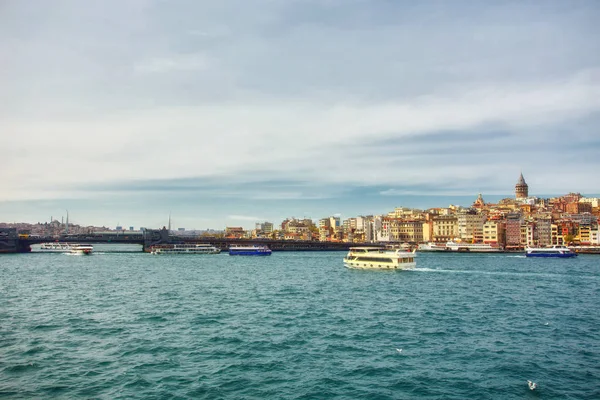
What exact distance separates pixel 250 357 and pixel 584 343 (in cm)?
1823

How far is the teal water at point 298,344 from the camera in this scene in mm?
19109

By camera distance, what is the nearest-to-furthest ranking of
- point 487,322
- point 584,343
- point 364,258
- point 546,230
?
point 584,343 < point 487,322 < point 364,258 < point 546,230

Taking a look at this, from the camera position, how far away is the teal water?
19109 mm

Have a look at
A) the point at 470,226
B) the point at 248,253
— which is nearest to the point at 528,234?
the point at 470,226

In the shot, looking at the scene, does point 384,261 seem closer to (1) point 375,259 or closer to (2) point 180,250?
(1) point 375,259

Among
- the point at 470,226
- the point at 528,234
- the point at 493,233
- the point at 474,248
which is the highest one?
the point at 470,226

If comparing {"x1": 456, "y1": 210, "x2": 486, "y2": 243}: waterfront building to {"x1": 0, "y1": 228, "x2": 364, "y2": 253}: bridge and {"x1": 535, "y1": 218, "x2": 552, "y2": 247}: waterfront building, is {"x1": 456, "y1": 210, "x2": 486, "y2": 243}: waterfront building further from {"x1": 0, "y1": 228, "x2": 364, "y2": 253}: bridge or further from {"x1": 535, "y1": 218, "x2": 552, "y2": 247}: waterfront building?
{"x1": 0, "y1": 228, "x2": 364, "y2": 253}: bridge

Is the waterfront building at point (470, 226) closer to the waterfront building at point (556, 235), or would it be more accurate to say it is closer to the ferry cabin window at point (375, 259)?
the waterfront building at point (556, 235)

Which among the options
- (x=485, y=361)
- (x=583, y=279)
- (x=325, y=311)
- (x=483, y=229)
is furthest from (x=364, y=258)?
(x=483, y=229)

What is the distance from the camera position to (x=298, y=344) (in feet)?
84.6

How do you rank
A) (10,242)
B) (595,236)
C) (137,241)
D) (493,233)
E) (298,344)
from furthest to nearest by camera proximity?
(493,233), (595,236), (137,241), (10,242), (298,344)

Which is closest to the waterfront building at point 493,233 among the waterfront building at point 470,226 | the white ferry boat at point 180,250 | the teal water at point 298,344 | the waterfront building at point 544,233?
the waterfront building at point 470,226

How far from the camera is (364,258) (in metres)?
82.6

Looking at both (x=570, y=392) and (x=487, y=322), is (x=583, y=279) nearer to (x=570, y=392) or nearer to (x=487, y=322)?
(x=487, y=322)
